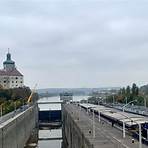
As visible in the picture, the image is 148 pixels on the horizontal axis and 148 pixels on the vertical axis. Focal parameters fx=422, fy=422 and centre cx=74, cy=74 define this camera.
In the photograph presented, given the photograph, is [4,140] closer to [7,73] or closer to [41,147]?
[41,147]

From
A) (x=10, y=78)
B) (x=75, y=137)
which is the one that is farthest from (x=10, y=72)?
(x=75, y=137)

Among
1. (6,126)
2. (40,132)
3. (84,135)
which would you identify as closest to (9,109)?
(40,132)

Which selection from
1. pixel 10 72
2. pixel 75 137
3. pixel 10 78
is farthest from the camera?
pixel 10 72

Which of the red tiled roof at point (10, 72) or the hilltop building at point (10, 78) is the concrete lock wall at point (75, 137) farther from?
the red tiled roof at point (10, 72)

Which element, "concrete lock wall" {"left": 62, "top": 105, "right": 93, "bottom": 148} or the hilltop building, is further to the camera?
the hilltop building

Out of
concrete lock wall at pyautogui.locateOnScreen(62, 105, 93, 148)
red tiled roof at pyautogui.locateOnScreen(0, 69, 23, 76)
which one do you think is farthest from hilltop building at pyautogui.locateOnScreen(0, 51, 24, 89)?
concrete lock wall at pyautogui.locateOnScreen(62, 105, 93, 148)

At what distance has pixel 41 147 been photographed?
8581cm

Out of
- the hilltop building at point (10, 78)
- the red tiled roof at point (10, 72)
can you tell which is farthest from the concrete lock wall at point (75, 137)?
the red tiled roof at point (10, 72)

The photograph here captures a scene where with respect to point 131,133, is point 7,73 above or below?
above

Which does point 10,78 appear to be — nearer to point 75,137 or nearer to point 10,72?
point 10,72

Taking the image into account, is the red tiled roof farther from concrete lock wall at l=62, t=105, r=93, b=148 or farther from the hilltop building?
concrete lock wall at l=62, t=105, r=93, b=148

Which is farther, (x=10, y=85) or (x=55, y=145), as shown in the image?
(x=10, y=85)

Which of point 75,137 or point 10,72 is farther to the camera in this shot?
point 10,72

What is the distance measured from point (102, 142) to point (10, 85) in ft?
518
